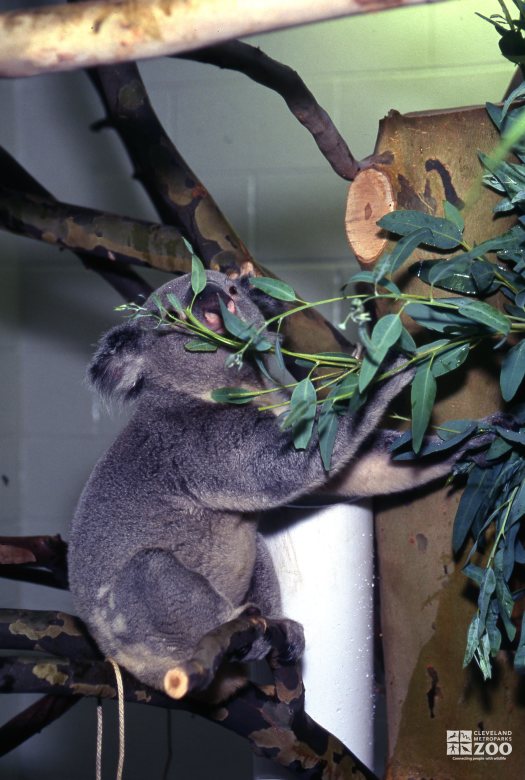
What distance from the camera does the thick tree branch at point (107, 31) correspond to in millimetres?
693

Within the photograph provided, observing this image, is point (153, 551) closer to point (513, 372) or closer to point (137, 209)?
point (513, 372)

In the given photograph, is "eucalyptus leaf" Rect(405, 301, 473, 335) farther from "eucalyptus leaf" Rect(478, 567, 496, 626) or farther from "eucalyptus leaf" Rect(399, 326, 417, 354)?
"eucalyptus leaf" Rect(478, 567, 496, 626)

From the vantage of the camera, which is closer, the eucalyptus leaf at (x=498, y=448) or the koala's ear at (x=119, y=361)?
the eucalyptus leaf at (x=498, y=448)

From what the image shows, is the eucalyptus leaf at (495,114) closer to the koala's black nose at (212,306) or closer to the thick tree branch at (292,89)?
the thick tree branch at (292,89)

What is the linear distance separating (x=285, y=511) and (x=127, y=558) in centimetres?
39

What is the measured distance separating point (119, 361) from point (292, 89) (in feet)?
2.21

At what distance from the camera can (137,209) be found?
329 centimetres

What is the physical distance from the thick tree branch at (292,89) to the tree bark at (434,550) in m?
0.15

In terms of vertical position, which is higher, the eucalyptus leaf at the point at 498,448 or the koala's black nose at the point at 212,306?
the koala's black nose at the point at 212,306

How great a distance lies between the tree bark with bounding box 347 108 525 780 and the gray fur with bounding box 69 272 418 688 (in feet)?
0.63

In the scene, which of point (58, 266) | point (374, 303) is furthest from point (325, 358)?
point (58, 266)

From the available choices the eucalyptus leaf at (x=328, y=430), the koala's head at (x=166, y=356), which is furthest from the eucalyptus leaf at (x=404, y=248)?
the koala's head at (x=166, y=356)

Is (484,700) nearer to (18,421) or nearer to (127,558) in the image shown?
(127,558)

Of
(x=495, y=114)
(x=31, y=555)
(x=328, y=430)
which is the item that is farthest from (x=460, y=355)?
(x=31, y=555)
